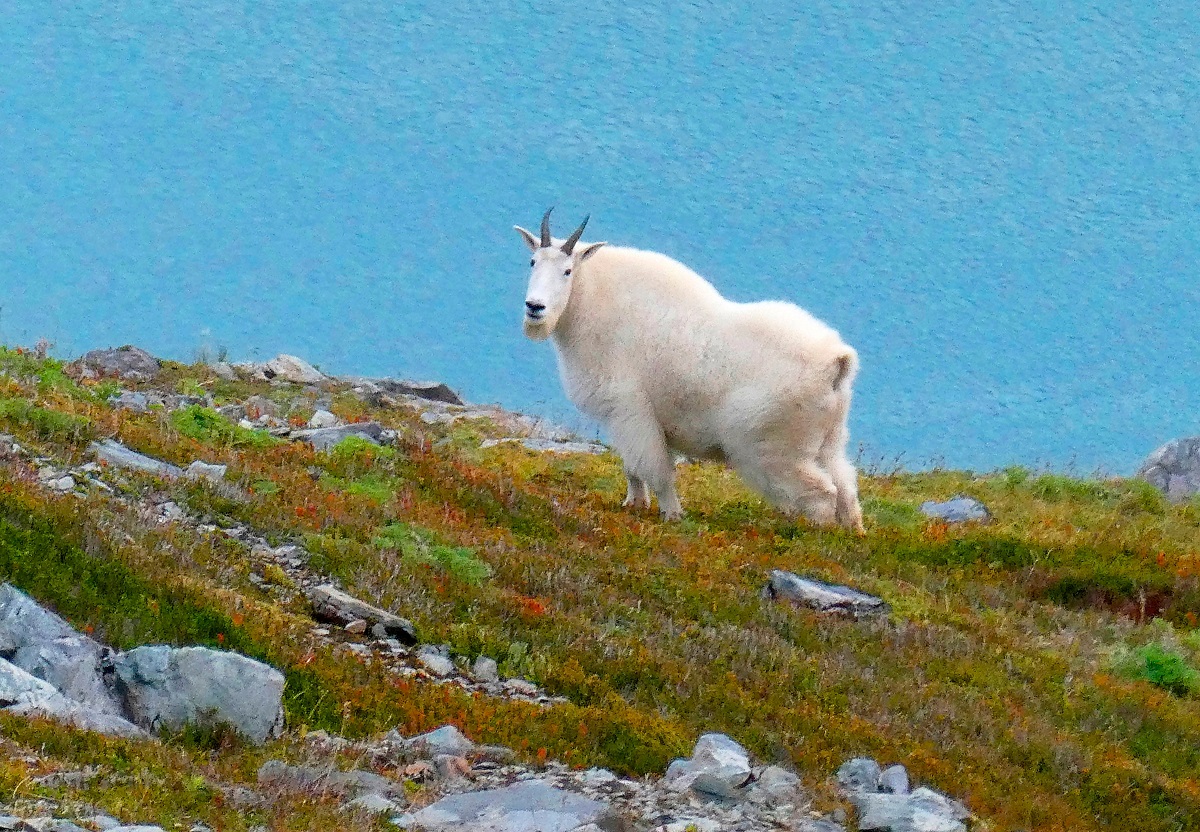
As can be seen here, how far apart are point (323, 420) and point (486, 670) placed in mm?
8912

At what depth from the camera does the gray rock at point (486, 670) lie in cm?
771

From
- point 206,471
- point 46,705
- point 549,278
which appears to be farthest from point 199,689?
point 549,278

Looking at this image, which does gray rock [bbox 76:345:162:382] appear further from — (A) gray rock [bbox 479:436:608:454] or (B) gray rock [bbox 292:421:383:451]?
(B) gray rock [bbox 292:421:383:451]

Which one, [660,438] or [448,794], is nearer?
[448,794]

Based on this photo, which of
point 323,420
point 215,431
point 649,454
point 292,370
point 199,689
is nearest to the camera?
point 199,689

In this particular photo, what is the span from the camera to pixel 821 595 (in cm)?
1031

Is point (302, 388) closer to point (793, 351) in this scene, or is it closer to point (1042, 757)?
point (793, 351)

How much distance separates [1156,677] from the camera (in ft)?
32.1

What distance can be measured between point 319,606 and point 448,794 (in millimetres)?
2429

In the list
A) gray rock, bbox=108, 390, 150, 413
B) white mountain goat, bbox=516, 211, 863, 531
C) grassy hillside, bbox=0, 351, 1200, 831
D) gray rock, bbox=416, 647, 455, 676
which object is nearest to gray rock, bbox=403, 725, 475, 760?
grassy hillside, bbox=0, 351, 1200, 831

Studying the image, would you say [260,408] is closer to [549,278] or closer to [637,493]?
[549,278]

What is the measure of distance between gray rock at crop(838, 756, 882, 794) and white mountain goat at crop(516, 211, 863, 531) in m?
5.42

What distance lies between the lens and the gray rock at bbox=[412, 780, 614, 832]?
549cm

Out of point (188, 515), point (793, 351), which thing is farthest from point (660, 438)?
point (188, 515)
